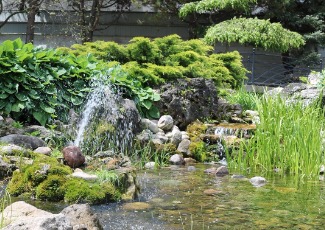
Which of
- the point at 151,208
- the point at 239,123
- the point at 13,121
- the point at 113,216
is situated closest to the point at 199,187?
the point at 151,208

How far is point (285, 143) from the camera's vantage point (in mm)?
8391

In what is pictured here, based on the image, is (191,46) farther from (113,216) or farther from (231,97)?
(113,216)

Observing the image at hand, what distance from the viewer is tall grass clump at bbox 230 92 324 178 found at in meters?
8.05

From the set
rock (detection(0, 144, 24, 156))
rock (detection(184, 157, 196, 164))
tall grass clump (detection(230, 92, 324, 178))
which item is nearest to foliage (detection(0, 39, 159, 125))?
rock (detection(184, 157, 196, 164))

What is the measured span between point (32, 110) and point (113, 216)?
4053mm

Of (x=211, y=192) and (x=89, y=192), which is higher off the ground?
(x=89, y=192)

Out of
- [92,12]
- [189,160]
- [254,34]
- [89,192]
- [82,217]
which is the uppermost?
[92,12]

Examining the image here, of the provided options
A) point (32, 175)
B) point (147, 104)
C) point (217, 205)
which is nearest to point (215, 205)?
point (217, 205)

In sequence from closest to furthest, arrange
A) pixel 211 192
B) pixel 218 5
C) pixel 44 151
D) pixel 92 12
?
1. pixel 211 192
2. pixel 44 151
3. pixel 218 5
4. pixel 92 12

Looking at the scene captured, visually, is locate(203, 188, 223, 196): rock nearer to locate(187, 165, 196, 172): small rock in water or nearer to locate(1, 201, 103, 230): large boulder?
locate(187, 165, 196, 172): small rock in water

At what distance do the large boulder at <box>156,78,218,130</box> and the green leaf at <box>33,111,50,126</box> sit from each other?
2.32 meters

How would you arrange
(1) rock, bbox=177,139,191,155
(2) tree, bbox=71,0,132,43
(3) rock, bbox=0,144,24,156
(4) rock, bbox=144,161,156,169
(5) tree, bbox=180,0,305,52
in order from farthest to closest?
(2) tree, bbox=71,0,132,43, (5) tree, bbox=180,0,305,52, (1) rock, bbox=177,139,191,155, (4) rock, bbox=144,161,156,169, (3) rock, bbox=0,144,24,156

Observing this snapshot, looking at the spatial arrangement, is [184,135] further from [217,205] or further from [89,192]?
[89,192]

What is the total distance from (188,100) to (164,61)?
120 centimetres
